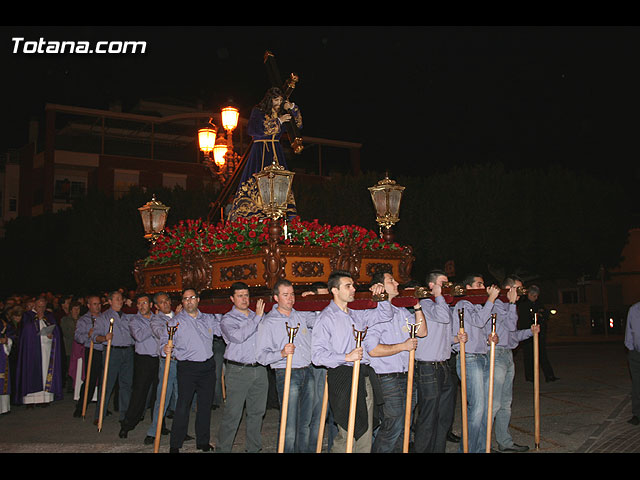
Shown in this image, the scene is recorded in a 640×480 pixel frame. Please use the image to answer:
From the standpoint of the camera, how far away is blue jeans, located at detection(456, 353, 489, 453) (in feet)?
23.3

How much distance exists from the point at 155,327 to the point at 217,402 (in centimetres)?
363

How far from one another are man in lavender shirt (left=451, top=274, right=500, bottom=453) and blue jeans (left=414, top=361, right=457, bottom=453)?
423mm

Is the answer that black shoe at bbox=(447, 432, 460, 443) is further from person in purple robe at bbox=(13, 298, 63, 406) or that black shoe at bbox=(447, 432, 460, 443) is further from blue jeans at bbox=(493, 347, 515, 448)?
person in purple robe at bbox=(13, 298, 63, 406)

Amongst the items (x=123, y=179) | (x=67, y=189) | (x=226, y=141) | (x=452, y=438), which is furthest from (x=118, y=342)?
(x=123, y=179)

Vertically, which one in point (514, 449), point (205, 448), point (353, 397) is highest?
point (353, 397)

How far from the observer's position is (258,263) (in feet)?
30.6

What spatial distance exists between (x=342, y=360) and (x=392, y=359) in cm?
84

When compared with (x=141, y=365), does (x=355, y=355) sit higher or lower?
higher

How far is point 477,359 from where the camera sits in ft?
24.4

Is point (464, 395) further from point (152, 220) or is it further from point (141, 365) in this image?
point (152, 220)

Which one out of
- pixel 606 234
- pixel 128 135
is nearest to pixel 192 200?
pixel 128 135

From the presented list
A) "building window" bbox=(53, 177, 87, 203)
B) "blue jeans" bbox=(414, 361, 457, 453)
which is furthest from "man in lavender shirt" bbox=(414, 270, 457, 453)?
"building window" bbox=(53, 177, 87, 203)

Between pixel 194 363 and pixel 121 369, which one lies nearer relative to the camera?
pixel 194 363

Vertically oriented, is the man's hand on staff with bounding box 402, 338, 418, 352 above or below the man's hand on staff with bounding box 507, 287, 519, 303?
below
